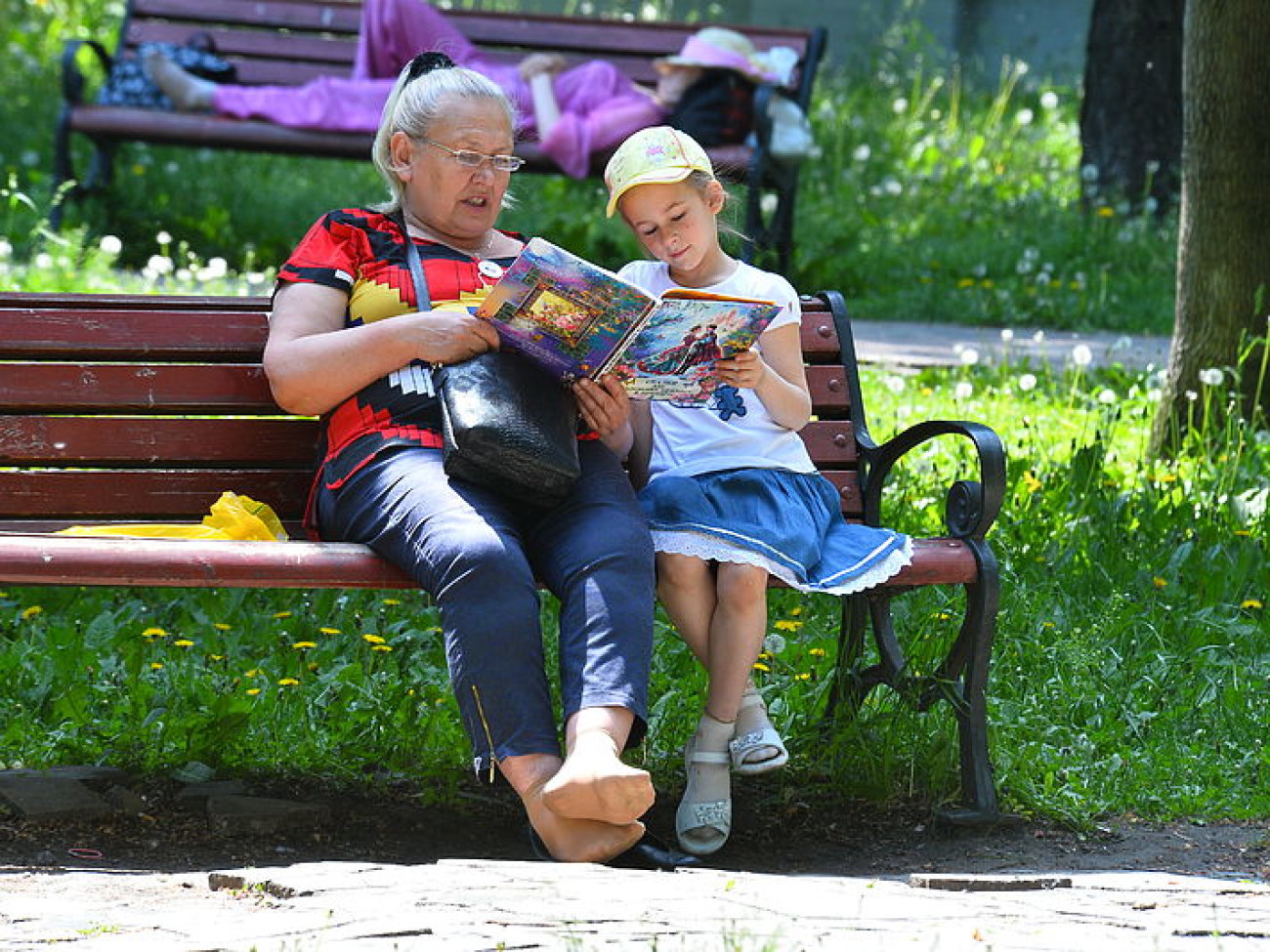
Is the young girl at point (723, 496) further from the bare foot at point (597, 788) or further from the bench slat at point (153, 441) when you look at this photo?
the bench slat at point (153, 441)

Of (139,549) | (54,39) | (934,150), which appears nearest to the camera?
(139,549)

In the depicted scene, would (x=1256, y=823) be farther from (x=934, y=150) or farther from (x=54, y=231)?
(x=934, y=150)

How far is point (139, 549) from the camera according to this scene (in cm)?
316

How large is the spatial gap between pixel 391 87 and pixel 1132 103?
396 cm

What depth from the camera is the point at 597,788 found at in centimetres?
282

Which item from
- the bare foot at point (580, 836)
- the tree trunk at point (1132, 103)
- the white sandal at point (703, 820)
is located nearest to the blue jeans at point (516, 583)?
the bare foot at point (580, 836)

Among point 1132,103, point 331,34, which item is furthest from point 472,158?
point 1132,103

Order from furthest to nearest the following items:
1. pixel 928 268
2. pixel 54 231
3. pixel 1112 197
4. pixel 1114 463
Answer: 1. pixel 1112 197
2. pixel 928 268
3. pixel 54 231
4. pixel 1114 463

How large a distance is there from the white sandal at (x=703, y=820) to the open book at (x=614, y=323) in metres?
0.64

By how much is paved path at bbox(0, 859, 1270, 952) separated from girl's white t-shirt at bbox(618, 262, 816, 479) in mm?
909

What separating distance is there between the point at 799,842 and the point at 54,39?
1087cm

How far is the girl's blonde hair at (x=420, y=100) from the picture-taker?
366 centimetres

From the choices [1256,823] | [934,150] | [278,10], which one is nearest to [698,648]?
[1256,823]

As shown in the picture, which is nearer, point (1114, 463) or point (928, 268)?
point (1114, 463)
